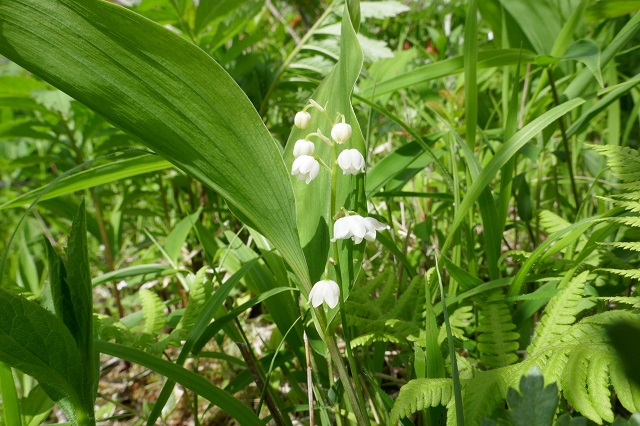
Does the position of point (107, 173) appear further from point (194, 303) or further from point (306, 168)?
point (306, 168)

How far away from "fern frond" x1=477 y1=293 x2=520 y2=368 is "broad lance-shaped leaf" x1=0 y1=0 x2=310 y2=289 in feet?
0.90

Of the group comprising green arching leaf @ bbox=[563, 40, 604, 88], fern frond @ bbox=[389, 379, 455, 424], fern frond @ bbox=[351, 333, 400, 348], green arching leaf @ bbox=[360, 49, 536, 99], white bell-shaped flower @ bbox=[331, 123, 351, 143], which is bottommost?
fern frond @ bbox=[389, 379, 455, 424]

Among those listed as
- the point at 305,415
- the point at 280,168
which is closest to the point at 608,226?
the point at 280,168

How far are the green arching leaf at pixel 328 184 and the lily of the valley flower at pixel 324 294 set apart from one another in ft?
0.27

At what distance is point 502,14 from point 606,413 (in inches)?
44.3

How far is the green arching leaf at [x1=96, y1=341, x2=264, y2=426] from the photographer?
2.17 feet

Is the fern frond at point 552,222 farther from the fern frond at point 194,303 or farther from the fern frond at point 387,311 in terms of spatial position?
the fern frond at point 194,303

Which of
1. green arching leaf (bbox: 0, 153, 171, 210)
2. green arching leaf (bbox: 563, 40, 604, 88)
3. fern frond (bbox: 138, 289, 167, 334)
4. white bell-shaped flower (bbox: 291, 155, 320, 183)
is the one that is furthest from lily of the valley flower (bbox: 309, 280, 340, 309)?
green arching leaf (bbox: 563, 40, 604, 88)

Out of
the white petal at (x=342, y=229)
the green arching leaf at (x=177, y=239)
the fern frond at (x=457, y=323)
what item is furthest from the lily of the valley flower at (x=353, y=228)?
the green arching leaf at (x=177, y=239)

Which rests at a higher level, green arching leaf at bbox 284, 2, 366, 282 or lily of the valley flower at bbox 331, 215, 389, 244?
green arching leaf at bbox 284, 2, 366, 282

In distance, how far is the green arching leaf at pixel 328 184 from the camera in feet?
2.38

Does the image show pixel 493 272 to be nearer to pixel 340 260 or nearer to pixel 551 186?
pixel 340 260

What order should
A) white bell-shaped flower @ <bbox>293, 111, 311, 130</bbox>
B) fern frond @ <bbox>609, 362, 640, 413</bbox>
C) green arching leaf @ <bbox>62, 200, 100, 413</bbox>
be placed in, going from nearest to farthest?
fern frond @ <bbox>609, 362, 640, 413</bbox> < green arching leaf @ <bbox>62, 200, 100, 413</bbox> < white bell-shaped flower @ <bbox>293, 111, 311, 130</bbox>

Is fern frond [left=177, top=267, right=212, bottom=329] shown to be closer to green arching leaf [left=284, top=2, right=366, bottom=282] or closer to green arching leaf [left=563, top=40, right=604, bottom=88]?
green arching leaf [left=284, top=2, right=366, bottom=282]
